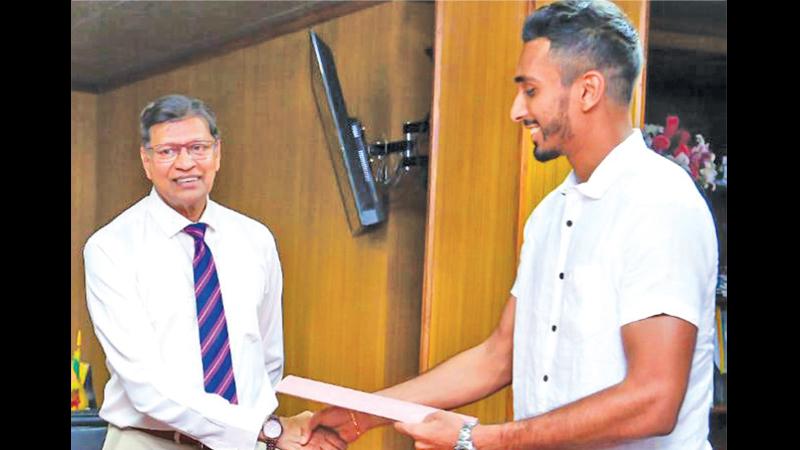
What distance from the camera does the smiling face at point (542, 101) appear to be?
111 inches

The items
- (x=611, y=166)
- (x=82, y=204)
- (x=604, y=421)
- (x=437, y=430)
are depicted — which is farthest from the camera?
(x=82, y=204)

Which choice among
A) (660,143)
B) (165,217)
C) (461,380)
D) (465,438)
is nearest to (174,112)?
(165,217)

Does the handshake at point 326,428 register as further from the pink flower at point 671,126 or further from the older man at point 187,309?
the pink flower at point 671,126

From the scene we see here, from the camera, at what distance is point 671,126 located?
299cm

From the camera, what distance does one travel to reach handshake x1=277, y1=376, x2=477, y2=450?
3.00 meters

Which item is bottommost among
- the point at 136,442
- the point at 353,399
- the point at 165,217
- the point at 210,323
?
the point at 136,442

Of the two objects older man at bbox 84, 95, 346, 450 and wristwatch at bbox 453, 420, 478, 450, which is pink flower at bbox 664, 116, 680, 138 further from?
older man at bbox 84, 95, 346, 450

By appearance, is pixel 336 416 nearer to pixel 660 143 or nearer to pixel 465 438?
pixel 465 438

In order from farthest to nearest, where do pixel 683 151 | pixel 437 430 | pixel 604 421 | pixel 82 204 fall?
pixel 82 204
pixel 683 151
pixel 437 430
pixel 604 421

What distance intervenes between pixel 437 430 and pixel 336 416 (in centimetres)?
29

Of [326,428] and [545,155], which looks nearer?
[545,155]

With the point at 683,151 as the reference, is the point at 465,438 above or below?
below

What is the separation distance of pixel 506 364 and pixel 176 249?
0.84m

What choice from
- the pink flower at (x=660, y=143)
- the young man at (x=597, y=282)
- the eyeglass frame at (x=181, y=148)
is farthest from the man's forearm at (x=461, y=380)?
the eyeglass frame at (x=181, y=148)
